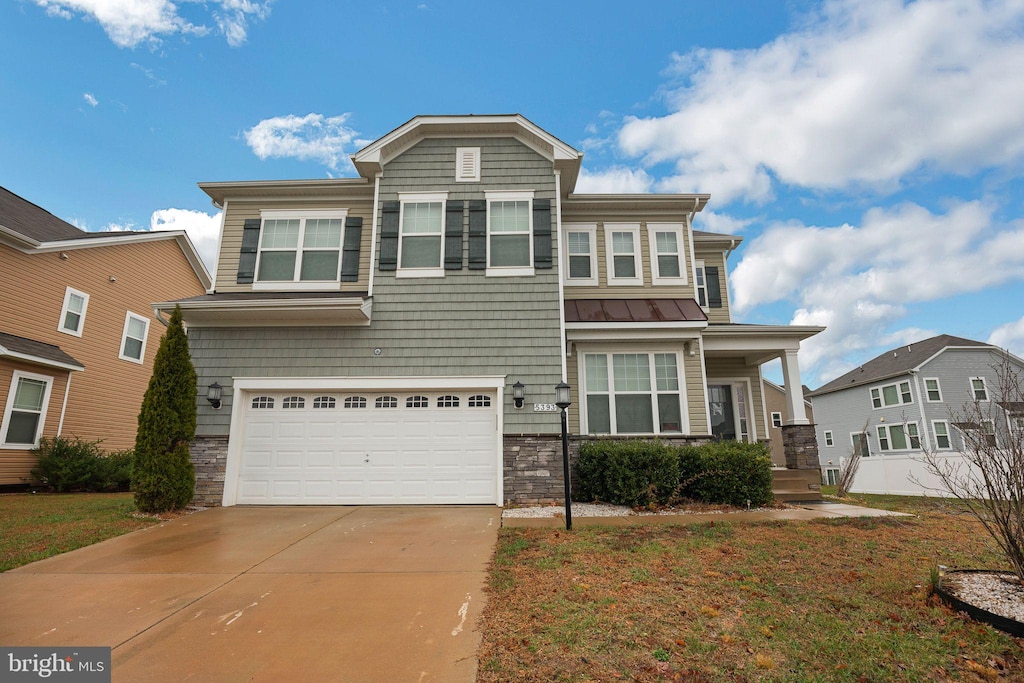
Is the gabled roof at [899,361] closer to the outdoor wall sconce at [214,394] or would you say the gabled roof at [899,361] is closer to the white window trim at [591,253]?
the white window trim at [591,253]

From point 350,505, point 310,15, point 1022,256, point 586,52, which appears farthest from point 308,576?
point 1022,256

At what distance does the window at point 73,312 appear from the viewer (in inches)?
520

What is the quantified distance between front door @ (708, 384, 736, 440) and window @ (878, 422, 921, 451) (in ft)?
49.2

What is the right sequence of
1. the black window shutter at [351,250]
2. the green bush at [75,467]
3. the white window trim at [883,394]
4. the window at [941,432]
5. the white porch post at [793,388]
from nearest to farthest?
the white porch post at [793,388] < the black window shutter at [351,250] < the green bush at [75,467] < the window at [941,432] < the white window trim at [883,394]

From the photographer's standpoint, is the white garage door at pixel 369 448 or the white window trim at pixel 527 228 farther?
the white window trim at pixel 527 228

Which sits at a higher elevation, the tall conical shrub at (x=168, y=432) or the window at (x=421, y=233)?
the window at (x=421, y=233)

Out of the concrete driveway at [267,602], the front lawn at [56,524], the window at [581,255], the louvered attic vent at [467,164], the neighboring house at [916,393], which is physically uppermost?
the louvered attic vent at [467,164]

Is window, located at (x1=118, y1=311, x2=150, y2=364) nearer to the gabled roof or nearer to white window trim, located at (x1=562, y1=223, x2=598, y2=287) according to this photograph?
white window trim, located at (x1=562, y1=223, x2=598, y2=287)

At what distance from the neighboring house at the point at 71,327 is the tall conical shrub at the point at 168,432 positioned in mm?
5605

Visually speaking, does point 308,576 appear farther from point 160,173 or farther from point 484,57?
point 160,173

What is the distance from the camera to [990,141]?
39.7 ft

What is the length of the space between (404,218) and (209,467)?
6120mm

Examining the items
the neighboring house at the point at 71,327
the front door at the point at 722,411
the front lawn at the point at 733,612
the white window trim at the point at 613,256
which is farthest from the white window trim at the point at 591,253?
the neighboring house at the point at 71,327

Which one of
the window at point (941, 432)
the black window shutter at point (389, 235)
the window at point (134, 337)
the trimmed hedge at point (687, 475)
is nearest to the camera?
the trimmed hedge at point (687, 475)
